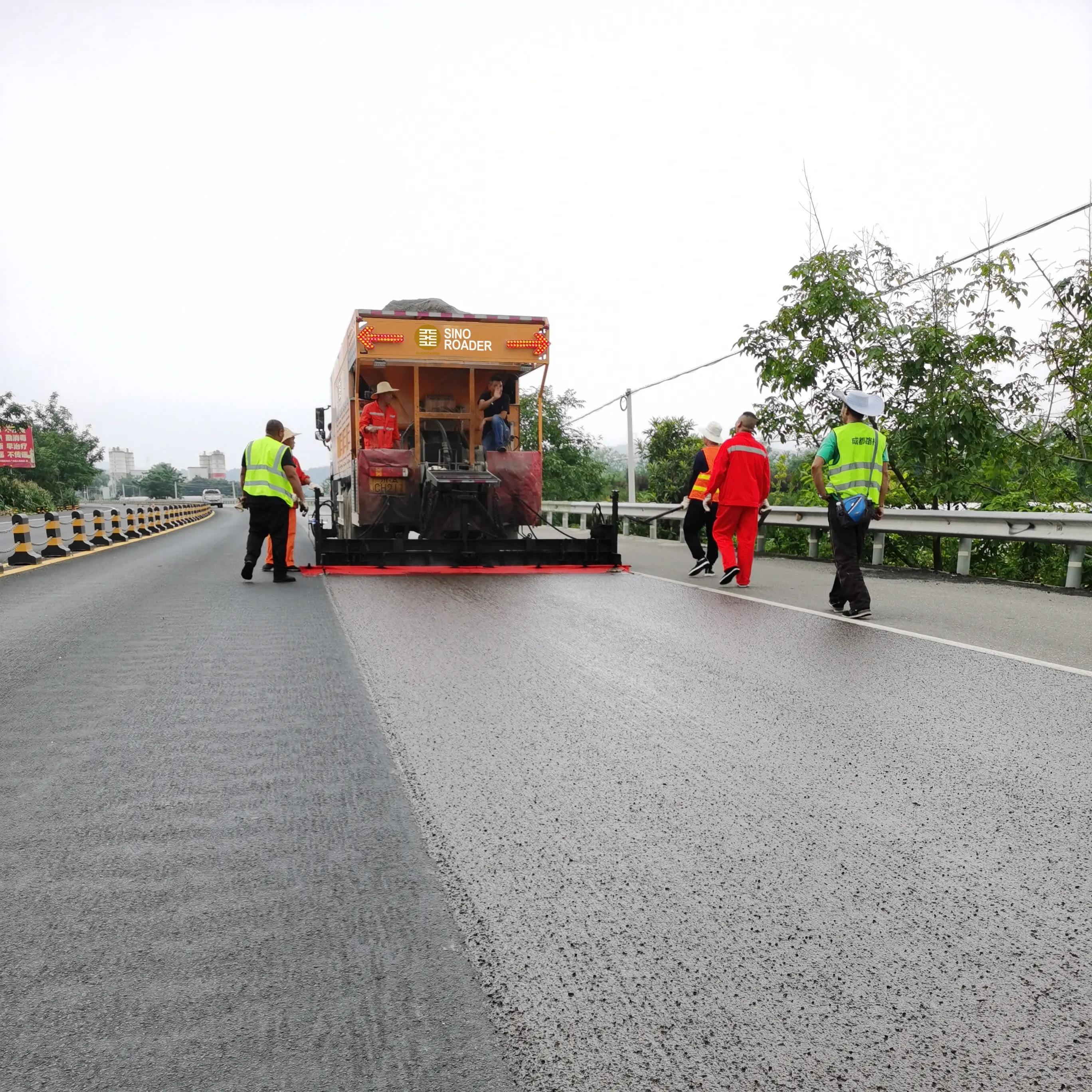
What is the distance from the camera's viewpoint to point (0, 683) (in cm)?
579

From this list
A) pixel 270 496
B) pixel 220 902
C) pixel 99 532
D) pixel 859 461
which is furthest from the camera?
pixel 99 532

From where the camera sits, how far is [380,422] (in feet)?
44.3

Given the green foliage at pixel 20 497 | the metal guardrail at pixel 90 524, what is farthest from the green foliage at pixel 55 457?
the metal guardrail at pixel 90 524

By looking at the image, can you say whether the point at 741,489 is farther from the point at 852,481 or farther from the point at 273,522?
the point at 273,522

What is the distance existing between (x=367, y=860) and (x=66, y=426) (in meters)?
140

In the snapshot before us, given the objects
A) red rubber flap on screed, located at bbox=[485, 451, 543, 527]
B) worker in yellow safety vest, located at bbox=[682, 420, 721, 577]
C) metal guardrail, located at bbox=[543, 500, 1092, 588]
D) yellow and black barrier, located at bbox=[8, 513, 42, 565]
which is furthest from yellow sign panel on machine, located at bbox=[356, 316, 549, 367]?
yellow and black barrier, located at bbox=[8, 513, 42, 565]

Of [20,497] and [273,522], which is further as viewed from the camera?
[20,497]

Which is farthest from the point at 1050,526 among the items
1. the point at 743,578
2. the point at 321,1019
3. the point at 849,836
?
the point at 321,1019

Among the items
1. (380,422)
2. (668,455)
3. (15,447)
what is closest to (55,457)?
(15,447)

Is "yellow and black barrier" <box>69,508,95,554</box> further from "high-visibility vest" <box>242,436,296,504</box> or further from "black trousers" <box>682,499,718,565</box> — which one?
"black trousers" <box>682,499,718,565</box>

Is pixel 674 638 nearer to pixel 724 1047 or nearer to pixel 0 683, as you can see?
pixel 0 683

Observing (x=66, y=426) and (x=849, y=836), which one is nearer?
(x=849, y=836)

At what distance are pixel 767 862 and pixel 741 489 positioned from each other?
7966 millimetres

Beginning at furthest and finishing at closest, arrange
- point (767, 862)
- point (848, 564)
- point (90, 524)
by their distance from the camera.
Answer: point (90, 524) → point (848, 564) → point (767, 862)
